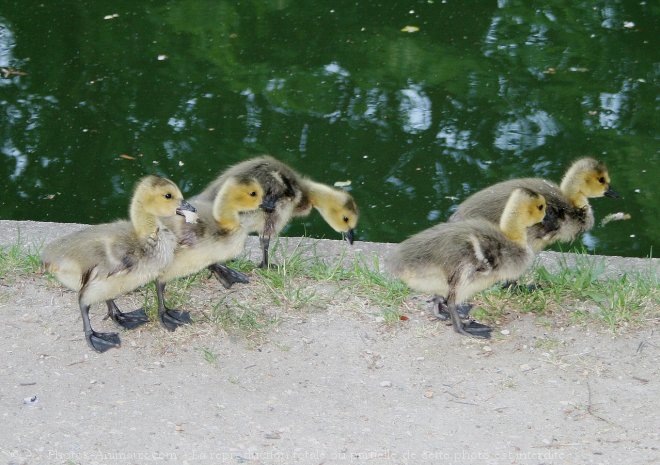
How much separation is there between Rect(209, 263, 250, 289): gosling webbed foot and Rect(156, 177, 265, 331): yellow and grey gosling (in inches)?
7.3

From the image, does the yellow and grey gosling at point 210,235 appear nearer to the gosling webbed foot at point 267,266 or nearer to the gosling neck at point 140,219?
the gosling neck at point 140,219

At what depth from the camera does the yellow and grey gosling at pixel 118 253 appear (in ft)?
15.7

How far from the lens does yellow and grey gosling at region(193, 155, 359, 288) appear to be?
5852 mm

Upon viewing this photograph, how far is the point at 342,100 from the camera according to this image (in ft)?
28.6

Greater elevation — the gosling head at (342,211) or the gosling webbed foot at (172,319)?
the gosling head at (342,211)

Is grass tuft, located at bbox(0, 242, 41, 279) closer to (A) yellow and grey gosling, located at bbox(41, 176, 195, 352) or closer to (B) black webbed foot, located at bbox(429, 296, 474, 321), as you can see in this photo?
(A) yellow and grey gosling, located at bbox(41, 176, 195, 352)

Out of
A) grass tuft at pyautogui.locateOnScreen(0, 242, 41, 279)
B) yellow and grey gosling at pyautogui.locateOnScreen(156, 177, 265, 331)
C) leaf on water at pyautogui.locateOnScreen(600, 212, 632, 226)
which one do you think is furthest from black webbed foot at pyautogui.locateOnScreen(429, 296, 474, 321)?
leaf on water at pyautogui.locateOnScreen(600, 212, 632, 226)

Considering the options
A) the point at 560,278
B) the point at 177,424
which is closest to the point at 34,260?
the point at 177,424

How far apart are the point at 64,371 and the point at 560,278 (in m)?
2.51

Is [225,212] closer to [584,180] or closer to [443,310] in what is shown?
[443,310]

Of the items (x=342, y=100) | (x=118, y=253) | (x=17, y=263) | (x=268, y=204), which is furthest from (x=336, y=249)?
(x=342, y=100)

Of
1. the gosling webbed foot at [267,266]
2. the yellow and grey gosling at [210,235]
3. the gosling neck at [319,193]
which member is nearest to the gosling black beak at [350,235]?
the gosling neck at [319,193]

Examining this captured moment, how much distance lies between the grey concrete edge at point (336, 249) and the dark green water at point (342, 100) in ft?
3.03

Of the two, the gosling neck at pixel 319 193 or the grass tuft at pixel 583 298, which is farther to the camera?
the gosling neck at pixel 319 193
